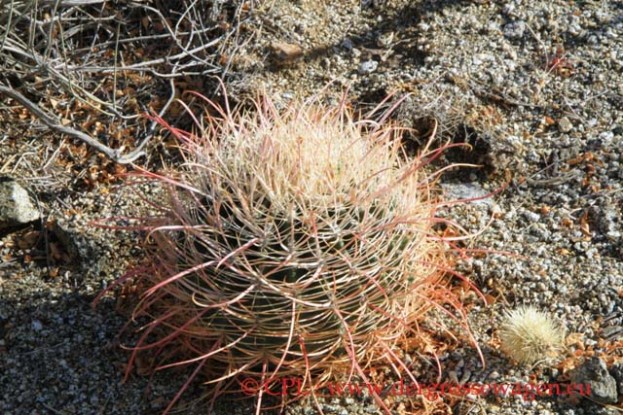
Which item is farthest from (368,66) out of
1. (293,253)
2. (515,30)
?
(293,253)

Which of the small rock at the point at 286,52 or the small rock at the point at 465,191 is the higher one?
the small rock at the point at 286,52

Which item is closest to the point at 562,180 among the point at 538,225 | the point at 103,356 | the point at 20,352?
the point at 538,225

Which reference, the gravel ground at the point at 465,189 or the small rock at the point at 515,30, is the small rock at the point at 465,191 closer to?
the gravel ground at the point at 465,189

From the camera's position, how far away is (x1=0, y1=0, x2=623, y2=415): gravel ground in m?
2.69

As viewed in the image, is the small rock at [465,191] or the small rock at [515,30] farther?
the small rock at [515,30]

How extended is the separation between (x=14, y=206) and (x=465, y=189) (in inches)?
66.1

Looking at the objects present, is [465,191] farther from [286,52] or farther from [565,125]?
[286,52]

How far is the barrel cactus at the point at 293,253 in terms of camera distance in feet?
7.38

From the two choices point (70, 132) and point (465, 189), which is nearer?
point (70, 132)

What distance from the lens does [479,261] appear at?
3.00 m

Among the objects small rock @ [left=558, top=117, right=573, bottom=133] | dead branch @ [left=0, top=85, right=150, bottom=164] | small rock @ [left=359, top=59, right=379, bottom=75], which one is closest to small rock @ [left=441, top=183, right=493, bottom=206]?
small rock @ [left=558, top=117, right=573, bottom=133]

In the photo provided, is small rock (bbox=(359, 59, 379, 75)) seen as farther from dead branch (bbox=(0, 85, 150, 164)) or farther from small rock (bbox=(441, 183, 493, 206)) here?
dead branch (bbox=(0, 85, 150, 164))

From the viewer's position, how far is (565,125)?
3447 millimetres

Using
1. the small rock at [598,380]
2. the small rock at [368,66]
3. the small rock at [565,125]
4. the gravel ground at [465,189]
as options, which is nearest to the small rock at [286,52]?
the gravel ground at [465,189]
